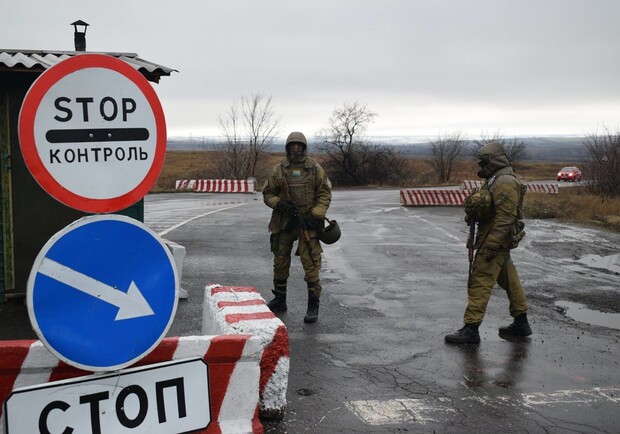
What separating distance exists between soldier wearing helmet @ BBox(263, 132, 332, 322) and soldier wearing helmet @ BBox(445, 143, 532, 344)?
1.61 meters

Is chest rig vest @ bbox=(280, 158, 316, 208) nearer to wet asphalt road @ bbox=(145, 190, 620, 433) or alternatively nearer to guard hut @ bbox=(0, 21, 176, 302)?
wet asphalt road @ bbox=(145, 190, 620, 433)

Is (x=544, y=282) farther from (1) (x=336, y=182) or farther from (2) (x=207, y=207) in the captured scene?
(1) (x=336, y=182)

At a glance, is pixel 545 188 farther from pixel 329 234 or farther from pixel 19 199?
pixel 19 199

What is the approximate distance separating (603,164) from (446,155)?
3117 centimetres

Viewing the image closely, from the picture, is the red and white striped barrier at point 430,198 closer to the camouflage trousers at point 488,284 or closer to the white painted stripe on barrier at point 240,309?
the camouflage trousers at point 488,284

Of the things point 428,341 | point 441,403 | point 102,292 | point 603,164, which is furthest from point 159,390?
point 603,164

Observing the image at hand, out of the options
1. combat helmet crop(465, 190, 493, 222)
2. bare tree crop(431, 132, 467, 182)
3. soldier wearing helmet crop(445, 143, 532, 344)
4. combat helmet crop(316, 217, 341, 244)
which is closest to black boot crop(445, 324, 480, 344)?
soldier wearing helmet crop(445, 143, 532, 344)

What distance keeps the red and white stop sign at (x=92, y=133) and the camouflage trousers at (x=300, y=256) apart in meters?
4.41

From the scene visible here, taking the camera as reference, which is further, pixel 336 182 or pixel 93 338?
pixel 336 182

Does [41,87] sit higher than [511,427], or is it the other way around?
[41,87]

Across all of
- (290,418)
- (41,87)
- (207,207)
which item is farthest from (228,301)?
(207,207)

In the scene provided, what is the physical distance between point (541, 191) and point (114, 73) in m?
37.4

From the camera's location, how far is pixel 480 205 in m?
6.75

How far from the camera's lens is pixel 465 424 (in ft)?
15.1
